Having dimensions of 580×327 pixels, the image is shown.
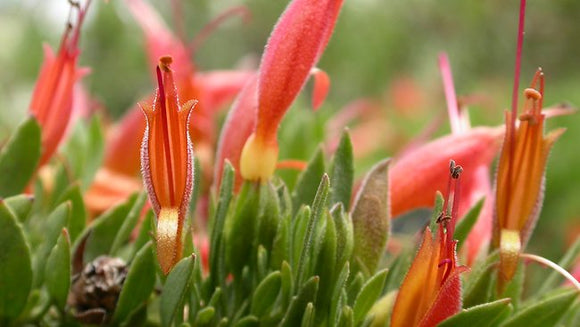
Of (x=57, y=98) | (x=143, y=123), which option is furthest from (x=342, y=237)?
(x=143, y=123)

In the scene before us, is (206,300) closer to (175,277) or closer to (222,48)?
(175,277)

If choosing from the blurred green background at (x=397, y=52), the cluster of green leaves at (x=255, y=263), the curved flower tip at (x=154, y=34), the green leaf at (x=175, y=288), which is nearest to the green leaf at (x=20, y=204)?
the cluster of green leaves at (x=255, y=263)

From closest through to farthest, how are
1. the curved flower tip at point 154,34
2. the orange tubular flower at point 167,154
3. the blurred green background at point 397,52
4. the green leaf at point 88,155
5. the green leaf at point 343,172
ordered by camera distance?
the orange tubular flower at point 167,154 < the green leaf at point 343,172 < the green leaf at point 88,155 < the curved flower tip at point 154,34 < the blurred green background at point 397,52

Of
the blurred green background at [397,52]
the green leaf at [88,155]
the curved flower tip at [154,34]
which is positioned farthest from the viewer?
the blurred green background at [397,52]

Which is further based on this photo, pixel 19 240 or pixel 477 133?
pixel 477 133

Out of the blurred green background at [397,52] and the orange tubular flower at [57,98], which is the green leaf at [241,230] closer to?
the orange tubular flower at [57,98]

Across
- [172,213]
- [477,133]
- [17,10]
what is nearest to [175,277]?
[172,213]

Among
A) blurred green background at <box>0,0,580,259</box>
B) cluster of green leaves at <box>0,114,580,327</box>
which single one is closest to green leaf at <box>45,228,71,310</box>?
cluster of green leaves at <box>0,114,580,327</box>
